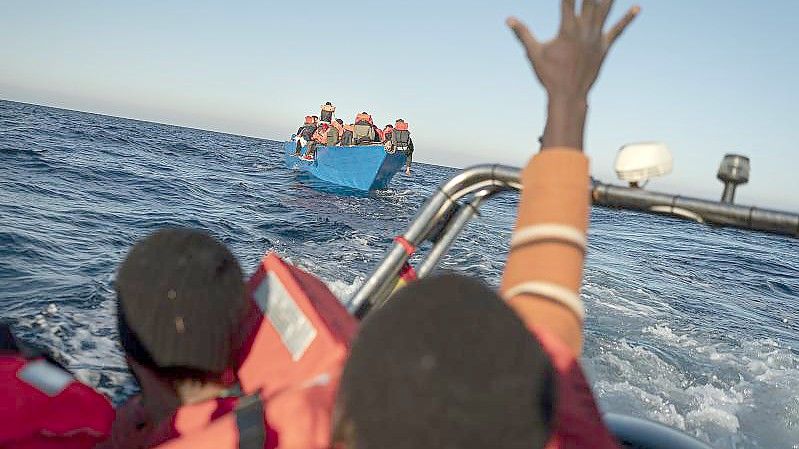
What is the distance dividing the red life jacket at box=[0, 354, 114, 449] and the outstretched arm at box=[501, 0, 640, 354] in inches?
40.9

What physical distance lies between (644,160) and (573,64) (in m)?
0.35

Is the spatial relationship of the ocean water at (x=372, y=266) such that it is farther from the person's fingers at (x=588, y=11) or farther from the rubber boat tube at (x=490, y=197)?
the person's fingers at (x=588, y=11)

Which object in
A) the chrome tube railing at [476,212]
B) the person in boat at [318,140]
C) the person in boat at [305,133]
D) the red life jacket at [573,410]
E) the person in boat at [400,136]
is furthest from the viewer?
the person in boat at [305,133]

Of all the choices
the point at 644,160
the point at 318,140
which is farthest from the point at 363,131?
the point at 644,160

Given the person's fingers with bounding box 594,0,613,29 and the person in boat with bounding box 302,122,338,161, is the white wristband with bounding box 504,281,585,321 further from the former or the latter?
the person in boat with bounding box 302,122,338,161

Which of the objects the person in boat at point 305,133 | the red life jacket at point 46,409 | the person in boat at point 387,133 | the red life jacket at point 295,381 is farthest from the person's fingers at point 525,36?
the person in boat at point 305,133

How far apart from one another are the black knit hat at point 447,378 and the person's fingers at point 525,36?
0.78 meters

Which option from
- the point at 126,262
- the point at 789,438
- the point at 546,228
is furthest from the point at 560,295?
the point at 789,438

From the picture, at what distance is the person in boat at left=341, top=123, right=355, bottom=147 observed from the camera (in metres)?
23.5

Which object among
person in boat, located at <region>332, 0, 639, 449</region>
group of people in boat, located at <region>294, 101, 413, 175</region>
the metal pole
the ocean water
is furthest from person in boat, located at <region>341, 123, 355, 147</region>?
person in boat, located at <region>332, 0, 639, 449</region>

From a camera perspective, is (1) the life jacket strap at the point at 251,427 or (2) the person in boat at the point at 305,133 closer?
(1) the life jacket strap at the point at 251,427

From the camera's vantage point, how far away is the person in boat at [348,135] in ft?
77.0

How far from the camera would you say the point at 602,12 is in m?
1.27

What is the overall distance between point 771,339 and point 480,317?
810 cm
